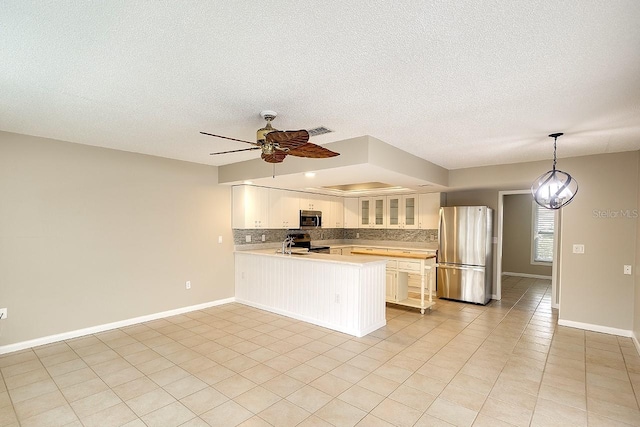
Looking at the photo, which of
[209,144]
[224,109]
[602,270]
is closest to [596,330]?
[602,270]

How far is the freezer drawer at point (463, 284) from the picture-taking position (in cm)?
564

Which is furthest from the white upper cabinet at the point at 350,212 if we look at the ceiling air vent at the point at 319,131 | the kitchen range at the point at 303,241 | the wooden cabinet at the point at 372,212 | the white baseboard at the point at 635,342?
the white baseboard at the point at 635,342

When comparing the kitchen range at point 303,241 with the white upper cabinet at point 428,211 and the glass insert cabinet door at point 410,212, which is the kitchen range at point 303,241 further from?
the white upper cabinet at point 428,211

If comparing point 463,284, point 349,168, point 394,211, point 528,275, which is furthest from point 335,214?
point 528,275

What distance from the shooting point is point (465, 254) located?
576 centimetres

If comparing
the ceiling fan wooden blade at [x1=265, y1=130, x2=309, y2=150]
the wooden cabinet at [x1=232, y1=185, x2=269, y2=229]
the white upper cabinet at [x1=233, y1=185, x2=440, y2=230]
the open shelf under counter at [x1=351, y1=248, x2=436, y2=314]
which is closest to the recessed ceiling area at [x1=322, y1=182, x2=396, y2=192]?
the white upper cabinet at [x1=233, y1=185, x2=440, y2=230]

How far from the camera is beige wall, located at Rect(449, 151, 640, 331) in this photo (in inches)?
163

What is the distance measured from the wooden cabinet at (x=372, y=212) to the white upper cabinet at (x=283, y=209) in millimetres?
1868

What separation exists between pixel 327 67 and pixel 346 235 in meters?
6.45

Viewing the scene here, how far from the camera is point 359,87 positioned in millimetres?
2291

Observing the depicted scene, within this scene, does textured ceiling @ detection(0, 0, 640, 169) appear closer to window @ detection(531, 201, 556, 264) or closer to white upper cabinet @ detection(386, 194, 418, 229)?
white upper cabinet @ detection(386, 194, 418, 229)

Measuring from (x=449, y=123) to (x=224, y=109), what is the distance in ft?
6.99

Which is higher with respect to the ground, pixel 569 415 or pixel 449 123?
pixel 449 123

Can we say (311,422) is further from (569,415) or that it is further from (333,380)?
(569,415)
